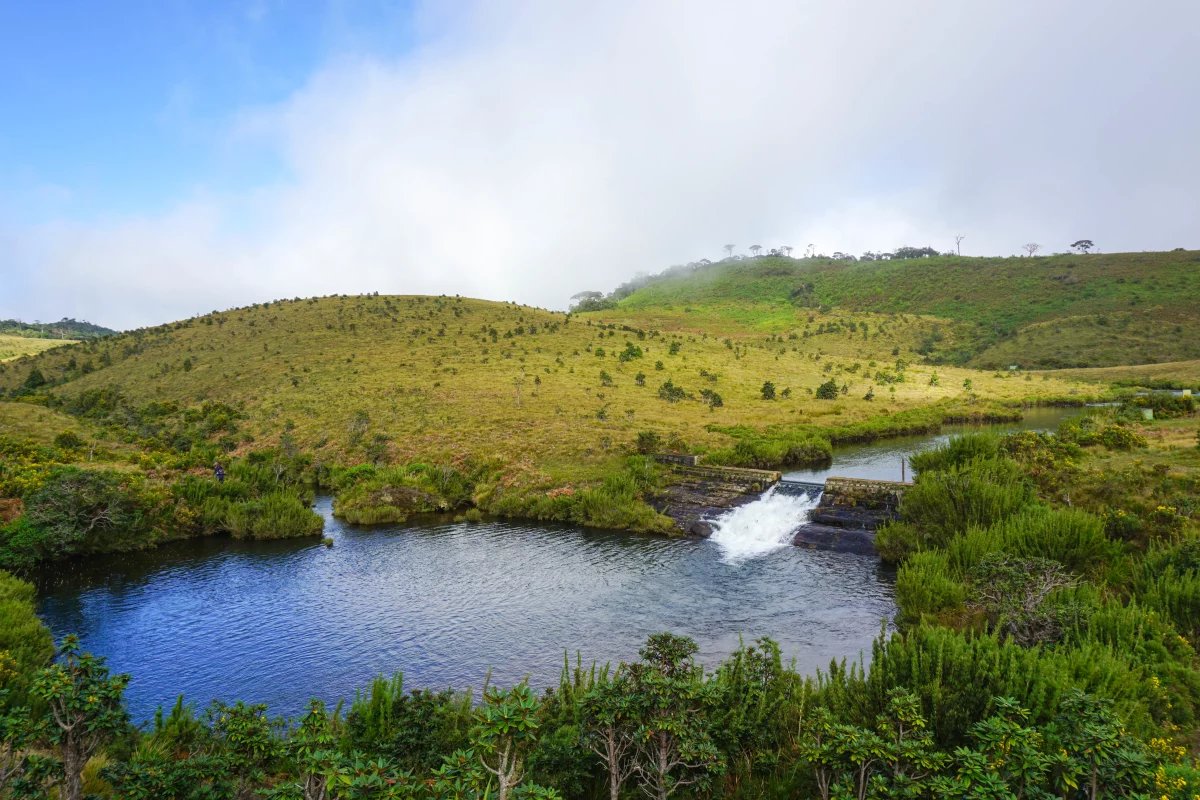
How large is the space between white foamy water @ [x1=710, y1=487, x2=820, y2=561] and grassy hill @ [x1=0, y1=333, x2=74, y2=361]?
145 metres

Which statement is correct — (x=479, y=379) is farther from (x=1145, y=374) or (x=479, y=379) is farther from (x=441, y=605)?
(x=1145, y=374)

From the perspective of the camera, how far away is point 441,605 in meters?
24.4

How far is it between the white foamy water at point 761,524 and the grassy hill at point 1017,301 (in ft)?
302

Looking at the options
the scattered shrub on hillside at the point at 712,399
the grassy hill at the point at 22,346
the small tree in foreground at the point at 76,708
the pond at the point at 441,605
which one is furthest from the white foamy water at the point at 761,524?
the grassy hill at the point at 22,346

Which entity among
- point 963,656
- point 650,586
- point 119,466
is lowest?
point 650,586

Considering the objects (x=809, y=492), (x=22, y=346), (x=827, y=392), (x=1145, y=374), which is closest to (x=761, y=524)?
(x=809, y=492)

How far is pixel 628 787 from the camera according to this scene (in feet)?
35.4

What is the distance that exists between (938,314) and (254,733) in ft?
522

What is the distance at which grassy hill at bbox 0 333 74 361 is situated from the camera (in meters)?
125

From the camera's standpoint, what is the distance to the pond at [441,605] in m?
19.2

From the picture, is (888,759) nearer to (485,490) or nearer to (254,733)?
(254,733)

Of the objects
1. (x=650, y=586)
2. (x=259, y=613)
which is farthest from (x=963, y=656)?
(x=259, y=613)

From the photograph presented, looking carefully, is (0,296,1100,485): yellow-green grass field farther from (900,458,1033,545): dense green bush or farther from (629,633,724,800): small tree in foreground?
(629,633,724,800): small tree in foreground

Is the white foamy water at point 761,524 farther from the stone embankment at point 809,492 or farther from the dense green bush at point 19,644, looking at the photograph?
the dense green bush at point 19,644
